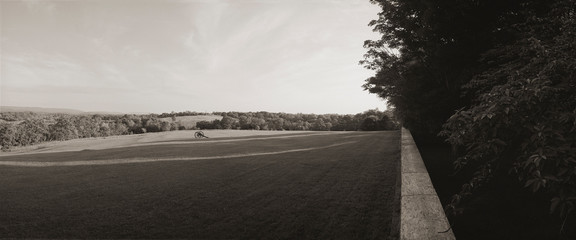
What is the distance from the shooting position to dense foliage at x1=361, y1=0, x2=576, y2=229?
2697 mm

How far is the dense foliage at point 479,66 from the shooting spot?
2.70 meters

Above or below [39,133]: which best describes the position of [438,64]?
above

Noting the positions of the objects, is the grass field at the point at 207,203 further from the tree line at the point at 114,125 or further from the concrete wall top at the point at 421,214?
the tree line at the point at 114,125

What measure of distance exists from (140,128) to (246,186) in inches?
2582

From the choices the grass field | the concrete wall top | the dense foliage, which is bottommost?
the grass field

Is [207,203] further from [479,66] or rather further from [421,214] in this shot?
[479,66]

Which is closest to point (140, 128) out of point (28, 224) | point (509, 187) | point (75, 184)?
point (75, 184)

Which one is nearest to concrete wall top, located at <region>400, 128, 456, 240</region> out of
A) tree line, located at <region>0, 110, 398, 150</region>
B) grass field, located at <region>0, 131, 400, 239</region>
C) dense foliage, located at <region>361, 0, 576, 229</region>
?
dense foliage, located at <region>361, 0, 576, 229</region>

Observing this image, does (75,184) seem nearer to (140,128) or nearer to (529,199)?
(529,199)

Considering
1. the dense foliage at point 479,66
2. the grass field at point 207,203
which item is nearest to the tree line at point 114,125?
the dense foliage at point 479,66

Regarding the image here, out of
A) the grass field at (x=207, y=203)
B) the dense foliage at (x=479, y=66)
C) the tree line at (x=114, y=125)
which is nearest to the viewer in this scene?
the dense foliage at (x=479, y=66)

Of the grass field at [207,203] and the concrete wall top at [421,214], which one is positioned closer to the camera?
the concrete wall top at [421,214]

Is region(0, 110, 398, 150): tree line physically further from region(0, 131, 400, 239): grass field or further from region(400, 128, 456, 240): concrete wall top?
region(400, 128, 456, 240): concrete wall top

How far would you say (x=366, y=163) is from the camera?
12.3m
